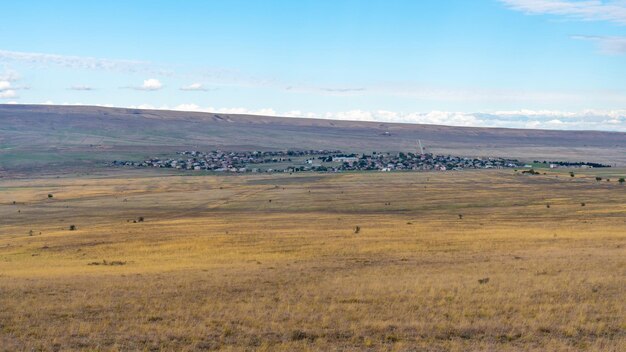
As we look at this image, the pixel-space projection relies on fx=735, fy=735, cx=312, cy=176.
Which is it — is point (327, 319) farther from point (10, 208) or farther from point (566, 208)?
point (10, 208)

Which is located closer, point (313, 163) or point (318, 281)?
point (318, 281)

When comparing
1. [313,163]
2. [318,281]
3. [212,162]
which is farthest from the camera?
[212,162]

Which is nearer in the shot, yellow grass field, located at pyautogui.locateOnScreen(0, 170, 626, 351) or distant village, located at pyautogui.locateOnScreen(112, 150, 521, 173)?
yellow grass field, located at pyautogui.locateOnScreen(0, 170, 626, 351)

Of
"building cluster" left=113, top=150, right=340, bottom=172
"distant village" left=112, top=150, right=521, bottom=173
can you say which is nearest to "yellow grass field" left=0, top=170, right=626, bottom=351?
"distant village" left=112, top=150, right=521, bottom=173

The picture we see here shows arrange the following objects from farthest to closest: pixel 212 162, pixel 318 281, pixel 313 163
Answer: pixel 212 162 < pixel 313 163 < pixel 318 281

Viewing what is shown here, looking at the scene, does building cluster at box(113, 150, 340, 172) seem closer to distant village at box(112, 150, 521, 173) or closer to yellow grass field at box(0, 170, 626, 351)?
distant village at box(112, 150, 521, 173)

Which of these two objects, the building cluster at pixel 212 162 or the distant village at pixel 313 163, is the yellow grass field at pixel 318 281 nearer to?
the distant village at pixel 313 163

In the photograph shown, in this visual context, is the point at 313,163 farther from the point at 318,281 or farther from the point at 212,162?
the point at 318,281

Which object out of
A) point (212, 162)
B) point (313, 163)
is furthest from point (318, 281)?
point (212, 162)
